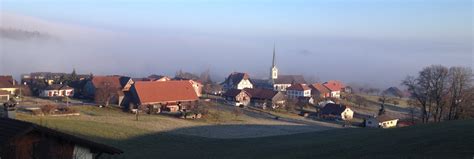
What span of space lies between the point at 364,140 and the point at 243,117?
3397cm

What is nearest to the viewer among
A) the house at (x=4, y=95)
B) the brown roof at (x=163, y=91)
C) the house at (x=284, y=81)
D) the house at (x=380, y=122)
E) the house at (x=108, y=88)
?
the house at (x=380, y=122)

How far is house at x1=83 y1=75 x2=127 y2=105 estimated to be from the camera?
6131 cm

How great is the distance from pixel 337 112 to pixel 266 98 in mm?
13001

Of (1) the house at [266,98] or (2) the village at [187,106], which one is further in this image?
(1) the house at [266,98]

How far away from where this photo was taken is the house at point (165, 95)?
201ft

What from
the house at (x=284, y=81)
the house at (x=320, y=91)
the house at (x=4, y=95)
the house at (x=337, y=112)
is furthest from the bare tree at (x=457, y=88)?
the house at (x=284, y=81)

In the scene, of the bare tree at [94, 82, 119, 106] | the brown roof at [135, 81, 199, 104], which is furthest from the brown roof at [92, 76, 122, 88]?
the brown roof at [135, 81, 199, 104]

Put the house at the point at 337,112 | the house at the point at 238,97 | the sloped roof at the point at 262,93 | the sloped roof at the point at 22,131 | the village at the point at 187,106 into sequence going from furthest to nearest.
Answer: the house at the point at 238,97
the sloped roof at the point at 262,93
the house at the point at 337,112
the village at the point at 187,106
the sloped roof at the point at 22,131

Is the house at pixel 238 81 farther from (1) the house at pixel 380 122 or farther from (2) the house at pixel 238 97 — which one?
(1) the house at pixel 380 122

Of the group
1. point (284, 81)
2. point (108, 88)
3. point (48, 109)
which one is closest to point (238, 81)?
point (284, 81)

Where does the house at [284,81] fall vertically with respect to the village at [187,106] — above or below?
above

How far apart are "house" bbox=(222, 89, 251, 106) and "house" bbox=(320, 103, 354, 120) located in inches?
542

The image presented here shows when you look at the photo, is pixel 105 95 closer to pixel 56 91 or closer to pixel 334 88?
pixel 56 91

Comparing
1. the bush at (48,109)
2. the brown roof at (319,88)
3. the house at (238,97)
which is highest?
the brown roof at (319,88)
